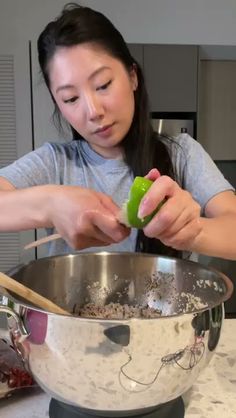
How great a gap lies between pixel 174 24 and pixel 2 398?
7.29 feet

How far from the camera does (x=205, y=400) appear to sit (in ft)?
2.05

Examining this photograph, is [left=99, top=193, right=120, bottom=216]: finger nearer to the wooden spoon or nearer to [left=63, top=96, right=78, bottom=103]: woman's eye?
the wooden spoon

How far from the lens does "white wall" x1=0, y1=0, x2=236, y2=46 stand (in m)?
2.32

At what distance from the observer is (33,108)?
7.75 ft

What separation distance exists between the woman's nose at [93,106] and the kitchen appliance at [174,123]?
1548 millimetres

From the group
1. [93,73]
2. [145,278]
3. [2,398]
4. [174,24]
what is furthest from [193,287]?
[174,24]

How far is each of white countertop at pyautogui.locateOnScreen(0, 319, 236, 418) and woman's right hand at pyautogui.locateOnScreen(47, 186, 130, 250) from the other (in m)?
0.22

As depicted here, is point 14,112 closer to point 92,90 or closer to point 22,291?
point 92,90

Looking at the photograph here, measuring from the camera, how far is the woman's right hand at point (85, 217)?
0.60 m

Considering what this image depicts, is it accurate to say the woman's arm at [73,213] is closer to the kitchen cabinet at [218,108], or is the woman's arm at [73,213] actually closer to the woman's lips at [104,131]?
the woman's lips at [104,131]

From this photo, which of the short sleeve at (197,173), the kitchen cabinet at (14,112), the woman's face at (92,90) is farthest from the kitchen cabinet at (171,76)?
the woman's face at (92,90)

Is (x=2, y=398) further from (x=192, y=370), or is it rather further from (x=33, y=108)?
(x=33, y=108)

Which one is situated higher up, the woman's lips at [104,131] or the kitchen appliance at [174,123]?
the woman's lips at [104,131]

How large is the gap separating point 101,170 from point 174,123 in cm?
149
